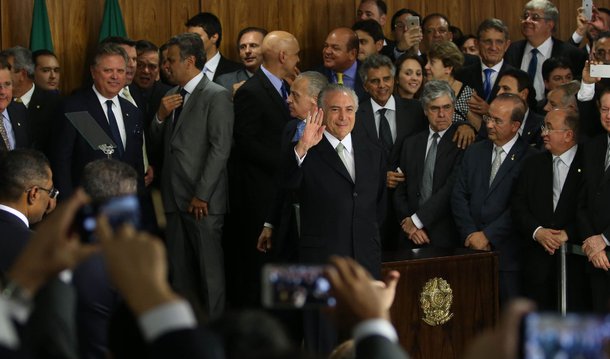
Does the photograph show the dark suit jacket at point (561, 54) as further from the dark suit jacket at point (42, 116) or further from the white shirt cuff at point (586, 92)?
the dark suit jacket at point (42, 116)

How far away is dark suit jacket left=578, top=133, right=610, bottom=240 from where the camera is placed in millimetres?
5949

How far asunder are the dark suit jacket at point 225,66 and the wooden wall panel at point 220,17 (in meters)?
0.72

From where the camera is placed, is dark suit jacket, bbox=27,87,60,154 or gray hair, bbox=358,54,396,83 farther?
gray hair, bbox=358,54,396,83

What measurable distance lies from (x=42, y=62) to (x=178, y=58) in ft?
3.75

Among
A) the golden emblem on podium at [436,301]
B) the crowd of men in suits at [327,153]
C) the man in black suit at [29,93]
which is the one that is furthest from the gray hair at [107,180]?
the man in black suit at [29,93]

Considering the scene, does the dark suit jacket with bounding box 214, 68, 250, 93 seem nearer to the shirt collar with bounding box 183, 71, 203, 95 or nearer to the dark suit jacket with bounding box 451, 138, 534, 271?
the shirt collar with bounding box 183, 71, 203, 95

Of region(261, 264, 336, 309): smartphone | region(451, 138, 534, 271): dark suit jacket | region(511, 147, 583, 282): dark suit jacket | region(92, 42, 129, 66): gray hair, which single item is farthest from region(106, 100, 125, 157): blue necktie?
region(261, 264, 336, 309): smartphone

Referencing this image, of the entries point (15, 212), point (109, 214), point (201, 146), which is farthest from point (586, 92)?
point (109, 214)

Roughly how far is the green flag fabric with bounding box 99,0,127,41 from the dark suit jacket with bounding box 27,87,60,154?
93 centimetres

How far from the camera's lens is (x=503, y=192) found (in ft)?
21.3

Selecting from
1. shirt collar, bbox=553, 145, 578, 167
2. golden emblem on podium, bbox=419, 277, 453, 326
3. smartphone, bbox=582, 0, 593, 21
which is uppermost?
smartphone, bbox=582, 0, 593, 21

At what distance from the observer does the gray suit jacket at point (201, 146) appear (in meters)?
6.94

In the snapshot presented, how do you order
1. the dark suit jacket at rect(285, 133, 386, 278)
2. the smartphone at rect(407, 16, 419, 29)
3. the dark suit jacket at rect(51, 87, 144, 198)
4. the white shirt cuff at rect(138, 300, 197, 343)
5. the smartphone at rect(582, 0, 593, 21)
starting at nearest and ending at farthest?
the white shirt cuff at rect(138, 300, 197, 343) < the dark suit jacket at rect(285, 133, 386, 278) < the dark suit jacket at rect(51, 87, 144, 198) < the smartphone at rect(582, 0, 593, 21) < the smartphone at rect(407, 16, 419, 29)

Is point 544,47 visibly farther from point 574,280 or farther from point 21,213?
point 21,213
